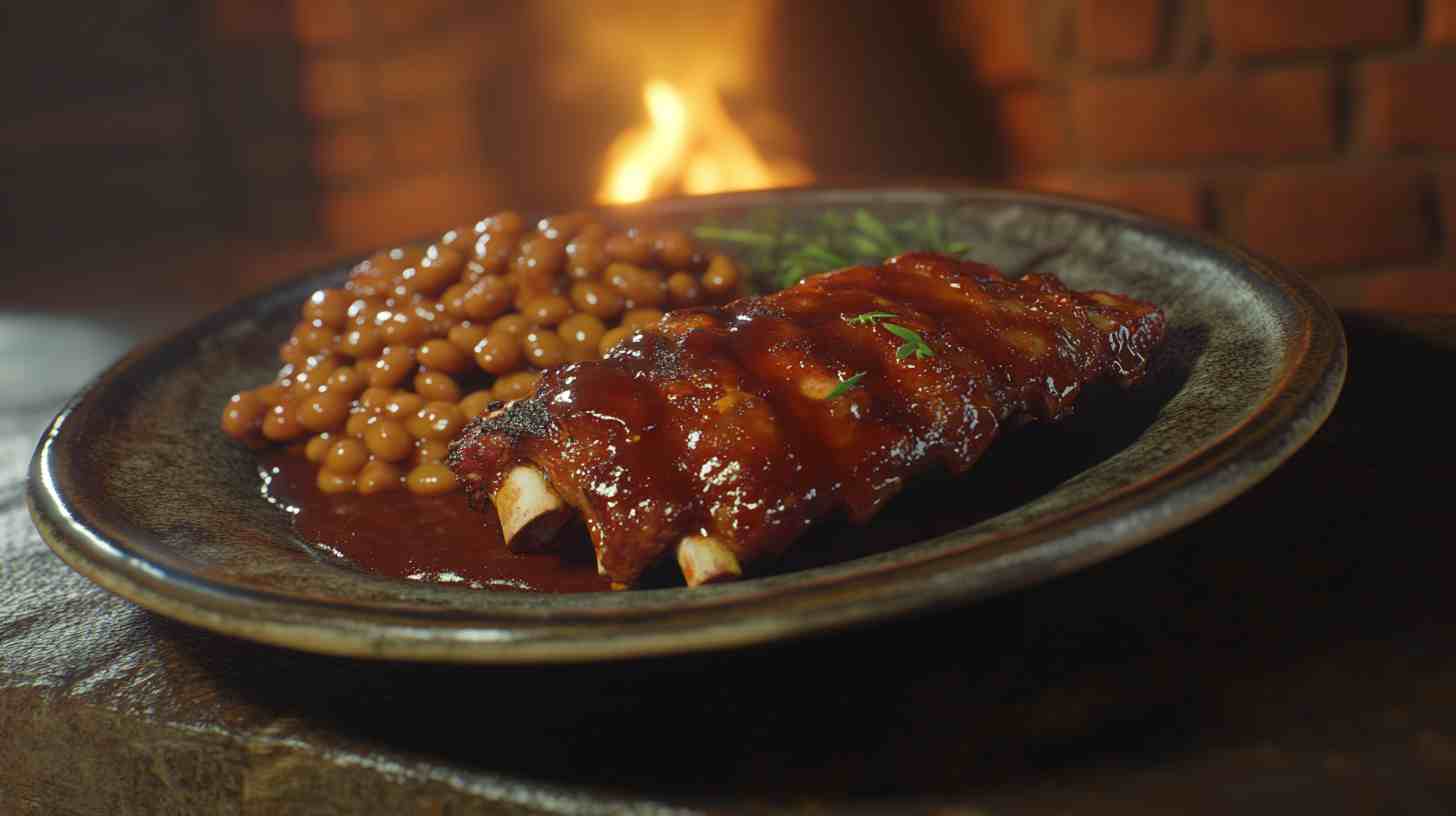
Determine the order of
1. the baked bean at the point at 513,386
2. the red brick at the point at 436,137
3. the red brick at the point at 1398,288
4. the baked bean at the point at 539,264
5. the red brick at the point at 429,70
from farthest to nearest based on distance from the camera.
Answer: the red brick at the point at 436,137 < the red brick at the point at 429,70 < the red brick at the point at 1398,288 < the baked bean at the point at 539,264 < the baked bean at the point at 513,386

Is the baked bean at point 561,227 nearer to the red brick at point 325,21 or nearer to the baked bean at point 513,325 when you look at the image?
the baked bean at point 513,325

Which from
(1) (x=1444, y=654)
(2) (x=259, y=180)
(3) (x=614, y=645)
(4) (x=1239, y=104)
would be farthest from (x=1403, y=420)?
(2) (x=259, y=180)

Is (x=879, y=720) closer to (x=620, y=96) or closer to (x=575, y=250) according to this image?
(x=575, y=250)

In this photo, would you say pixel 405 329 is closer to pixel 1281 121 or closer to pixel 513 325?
pixel 513 325

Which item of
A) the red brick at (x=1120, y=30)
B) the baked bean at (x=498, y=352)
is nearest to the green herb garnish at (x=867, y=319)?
the baked bean at (x=498, y=352)

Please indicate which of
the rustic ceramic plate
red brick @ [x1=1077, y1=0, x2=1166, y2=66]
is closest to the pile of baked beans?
the rustic ceramic plate

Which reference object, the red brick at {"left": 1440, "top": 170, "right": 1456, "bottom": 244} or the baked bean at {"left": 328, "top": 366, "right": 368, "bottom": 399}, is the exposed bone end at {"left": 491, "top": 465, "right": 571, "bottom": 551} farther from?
the red brick at {"left": 1440, "top": 170, "right": 1456, "bottom": 244}
